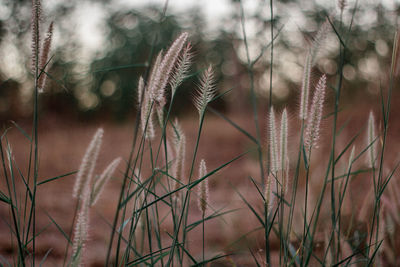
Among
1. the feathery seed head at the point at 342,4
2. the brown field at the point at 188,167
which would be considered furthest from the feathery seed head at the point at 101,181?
the feathery seed head at the point at 342,4

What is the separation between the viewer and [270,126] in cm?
60

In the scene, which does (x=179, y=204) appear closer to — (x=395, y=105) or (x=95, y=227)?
(x=95, y=227)

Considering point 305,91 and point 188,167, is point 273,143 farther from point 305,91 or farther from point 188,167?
point 188,167

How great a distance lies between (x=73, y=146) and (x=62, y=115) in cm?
221

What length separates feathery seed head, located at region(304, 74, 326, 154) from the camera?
1.87 feet

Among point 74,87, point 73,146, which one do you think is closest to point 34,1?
point 73,146

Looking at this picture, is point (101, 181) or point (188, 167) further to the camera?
point (188, 167)

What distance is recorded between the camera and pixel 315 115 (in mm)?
586

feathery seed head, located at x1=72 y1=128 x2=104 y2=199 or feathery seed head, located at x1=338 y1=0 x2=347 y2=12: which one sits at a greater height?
feathery seed head, located at x1=338 y1=0 x2=347 y2=12

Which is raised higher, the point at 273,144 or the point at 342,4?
the point at 342,4

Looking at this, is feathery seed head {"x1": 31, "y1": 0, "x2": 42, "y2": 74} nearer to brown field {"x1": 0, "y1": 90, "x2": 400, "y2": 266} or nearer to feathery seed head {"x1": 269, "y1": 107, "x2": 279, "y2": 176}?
feathery seed head {"x1": 269, "y1": 107, "x2": 279, "y2": 176}

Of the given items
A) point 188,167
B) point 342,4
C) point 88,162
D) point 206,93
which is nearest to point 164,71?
point 206,93

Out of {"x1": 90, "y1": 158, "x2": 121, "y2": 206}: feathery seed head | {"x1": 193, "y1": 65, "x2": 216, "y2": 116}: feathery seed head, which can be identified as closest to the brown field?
{"x1": 90, "y1": 158, "x2": 121, "y2": 206}: feathery seed head

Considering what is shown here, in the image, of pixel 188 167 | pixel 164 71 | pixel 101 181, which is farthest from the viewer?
pixel 188 167
